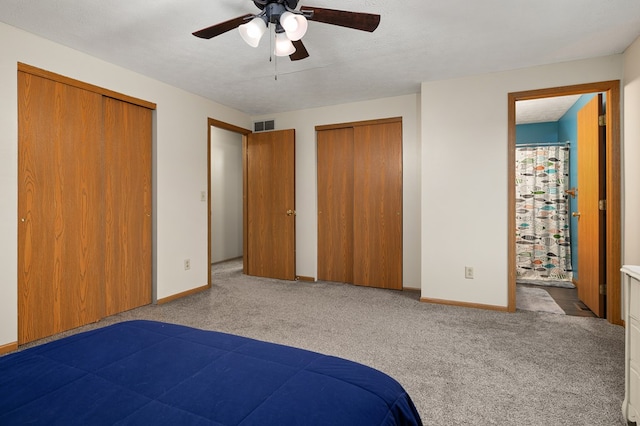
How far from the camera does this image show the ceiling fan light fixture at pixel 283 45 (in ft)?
6.97

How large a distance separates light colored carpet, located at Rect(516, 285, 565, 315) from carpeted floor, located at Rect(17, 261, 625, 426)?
0.20 meters

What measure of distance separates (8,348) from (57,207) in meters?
1.09

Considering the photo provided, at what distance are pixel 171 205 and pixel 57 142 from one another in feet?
4.07

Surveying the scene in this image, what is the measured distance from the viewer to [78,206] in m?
2.96

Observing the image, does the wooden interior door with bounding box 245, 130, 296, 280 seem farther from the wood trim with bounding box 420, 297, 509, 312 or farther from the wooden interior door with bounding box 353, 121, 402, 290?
the wood trim with bounding box 420, 297, 509, 312

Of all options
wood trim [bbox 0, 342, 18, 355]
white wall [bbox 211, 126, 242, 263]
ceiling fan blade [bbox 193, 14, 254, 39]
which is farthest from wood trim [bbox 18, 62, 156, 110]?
white wall [bbox 211, 126, 242, 263]

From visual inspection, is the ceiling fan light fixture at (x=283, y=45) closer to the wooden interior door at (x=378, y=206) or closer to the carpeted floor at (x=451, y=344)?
the carpeted floor at (x=451, y=344)

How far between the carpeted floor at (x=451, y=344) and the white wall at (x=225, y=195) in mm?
2217

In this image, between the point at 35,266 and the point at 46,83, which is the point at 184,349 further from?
the point at 46,83

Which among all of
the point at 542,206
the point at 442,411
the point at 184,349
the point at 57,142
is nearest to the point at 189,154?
the point at 57,142

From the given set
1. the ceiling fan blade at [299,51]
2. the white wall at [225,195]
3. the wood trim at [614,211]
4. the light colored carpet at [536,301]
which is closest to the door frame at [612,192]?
the wood trim at [614,211]

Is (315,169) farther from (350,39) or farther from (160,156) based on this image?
(350,39)

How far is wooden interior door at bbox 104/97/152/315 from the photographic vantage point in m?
3.25

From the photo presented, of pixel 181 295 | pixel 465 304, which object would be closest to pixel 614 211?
pixel 465 304
